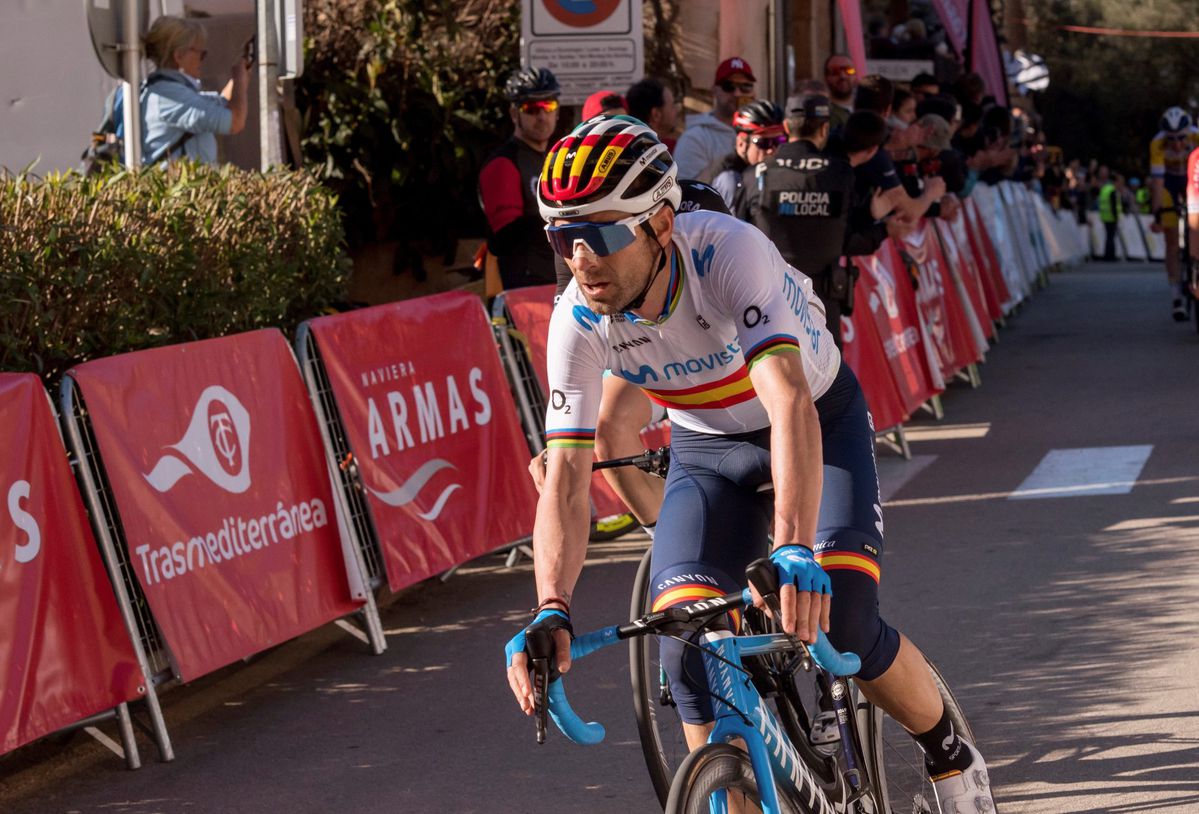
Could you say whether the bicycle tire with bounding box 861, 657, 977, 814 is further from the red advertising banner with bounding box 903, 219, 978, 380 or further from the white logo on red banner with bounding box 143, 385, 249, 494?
the red advertising banner with bounding box 903, 219, 978, 380

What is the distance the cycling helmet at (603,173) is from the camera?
3648 millimetres

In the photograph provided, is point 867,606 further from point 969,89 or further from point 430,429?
point 969,89

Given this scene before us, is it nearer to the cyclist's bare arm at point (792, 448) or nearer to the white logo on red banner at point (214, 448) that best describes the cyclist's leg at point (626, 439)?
the cyclist's bare arm at point (792, 448)

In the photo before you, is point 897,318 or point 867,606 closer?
point 867,606

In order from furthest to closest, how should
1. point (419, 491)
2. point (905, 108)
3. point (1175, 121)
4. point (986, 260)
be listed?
point (1175, 121), point (986, 260), point (905, 108), point (419, 491)

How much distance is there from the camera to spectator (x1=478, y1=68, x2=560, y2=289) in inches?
393

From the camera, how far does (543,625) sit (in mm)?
3434

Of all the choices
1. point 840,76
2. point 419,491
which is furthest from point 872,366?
point 419,491

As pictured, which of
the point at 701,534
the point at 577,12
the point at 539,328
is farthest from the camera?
the point at 577,12

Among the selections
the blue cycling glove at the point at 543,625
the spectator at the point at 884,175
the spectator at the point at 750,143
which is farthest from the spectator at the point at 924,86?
the blue cycling glove at the point at 543,625

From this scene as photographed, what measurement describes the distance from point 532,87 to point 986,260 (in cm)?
1006

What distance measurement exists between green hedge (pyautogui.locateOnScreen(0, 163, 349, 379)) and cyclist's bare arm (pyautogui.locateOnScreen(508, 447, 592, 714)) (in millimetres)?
3024

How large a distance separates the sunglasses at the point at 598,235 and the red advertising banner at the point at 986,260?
1453 centimetres

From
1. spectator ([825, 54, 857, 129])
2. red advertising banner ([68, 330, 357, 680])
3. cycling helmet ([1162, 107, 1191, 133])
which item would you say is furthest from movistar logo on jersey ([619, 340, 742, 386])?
cycling helmet ([1162, 107, 1191, 133])
